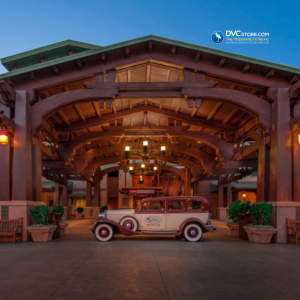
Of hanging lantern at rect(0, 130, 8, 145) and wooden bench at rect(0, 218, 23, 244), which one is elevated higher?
hanging lantern at rect(0, 130, 8, 145)

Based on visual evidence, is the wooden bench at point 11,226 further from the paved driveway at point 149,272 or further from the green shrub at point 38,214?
the paved driveway at point 149,272

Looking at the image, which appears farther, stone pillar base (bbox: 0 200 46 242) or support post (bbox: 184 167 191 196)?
support post (bbox: 184 167 191 196)

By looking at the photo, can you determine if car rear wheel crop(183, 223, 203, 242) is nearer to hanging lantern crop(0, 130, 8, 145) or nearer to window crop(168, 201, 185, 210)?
window crop(168, 201, 185, 210)

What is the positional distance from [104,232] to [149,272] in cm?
607

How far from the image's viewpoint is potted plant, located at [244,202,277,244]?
39.1 feet

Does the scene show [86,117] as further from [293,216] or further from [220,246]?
[293,216]

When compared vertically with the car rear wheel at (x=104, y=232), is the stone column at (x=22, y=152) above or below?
above

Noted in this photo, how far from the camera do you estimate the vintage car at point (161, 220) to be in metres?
13.0

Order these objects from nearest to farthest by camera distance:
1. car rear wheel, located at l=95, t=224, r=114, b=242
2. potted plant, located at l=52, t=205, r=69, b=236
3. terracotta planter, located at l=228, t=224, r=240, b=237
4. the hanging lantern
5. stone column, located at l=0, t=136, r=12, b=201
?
the hanging lantern, stone column, located at l=0, t=136, r=12, b=201, car rear wheel, located at l=95, t=224, r=114, b=242, terracotta planter, located at l=228, t=224, r=240, b=237, potted plant, located at l=52, t=205, r=69, b=236

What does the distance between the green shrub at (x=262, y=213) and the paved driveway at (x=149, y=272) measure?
141cm

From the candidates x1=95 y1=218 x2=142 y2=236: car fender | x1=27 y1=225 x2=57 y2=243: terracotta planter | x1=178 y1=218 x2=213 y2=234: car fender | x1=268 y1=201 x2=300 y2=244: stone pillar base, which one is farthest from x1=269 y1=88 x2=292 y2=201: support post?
x1=27 y1=225 x2=57 y2=243: terracotta planter

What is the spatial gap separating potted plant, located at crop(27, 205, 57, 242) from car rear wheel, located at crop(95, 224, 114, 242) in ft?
6.10

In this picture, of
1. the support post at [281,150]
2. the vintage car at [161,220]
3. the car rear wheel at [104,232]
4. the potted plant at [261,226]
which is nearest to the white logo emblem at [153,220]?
the vintage car at [161,220]

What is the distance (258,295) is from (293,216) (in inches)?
294
